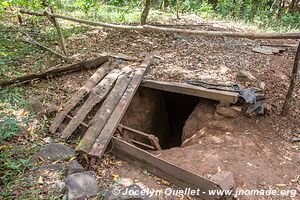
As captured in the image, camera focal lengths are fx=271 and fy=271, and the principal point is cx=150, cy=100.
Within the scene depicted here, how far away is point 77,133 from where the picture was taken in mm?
4043

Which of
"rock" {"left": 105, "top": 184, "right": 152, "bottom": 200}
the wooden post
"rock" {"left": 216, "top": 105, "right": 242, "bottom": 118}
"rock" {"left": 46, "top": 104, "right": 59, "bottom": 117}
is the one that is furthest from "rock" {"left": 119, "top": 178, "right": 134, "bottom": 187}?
the wooden post

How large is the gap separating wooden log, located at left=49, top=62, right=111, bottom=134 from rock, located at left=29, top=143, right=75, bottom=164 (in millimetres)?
398

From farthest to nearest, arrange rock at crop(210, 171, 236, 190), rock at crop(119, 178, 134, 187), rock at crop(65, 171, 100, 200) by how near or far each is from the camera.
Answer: rock at crop(119, 178, 134, 187), rock at crop(210, 171, 236, 190), rock at crop(65, 171, 100, 200)

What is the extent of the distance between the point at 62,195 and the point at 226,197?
181cm

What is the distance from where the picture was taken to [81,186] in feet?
9.64

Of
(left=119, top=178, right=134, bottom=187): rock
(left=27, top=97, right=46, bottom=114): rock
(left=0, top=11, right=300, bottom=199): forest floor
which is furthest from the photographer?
(left=27, top=97, right=46, bottom=114): rock

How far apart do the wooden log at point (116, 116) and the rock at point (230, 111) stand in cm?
151

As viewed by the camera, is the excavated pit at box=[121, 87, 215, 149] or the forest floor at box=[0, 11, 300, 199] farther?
the excavated pit at box=[121, 87, 215, 149]

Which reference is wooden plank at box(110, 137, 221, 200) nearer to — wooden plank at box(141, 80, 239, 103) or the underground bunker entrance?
the underground bunker entrance

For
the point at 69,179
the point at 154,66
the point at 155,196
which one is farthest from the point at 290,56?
the point at 69,179

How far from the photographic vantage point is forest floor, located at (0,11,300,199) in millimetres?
3420

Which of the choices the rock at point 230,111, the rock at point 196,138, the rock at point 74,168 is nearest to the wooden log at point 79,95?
the rock at point 74,168

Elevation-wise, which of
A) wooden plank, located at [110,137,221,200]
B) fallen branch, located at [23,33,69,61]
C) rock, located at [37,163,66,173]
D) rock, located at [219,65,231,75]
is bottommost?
wooden plank, located at [110,137,221,200]

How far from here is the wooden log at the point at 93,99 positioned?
12.9ft
